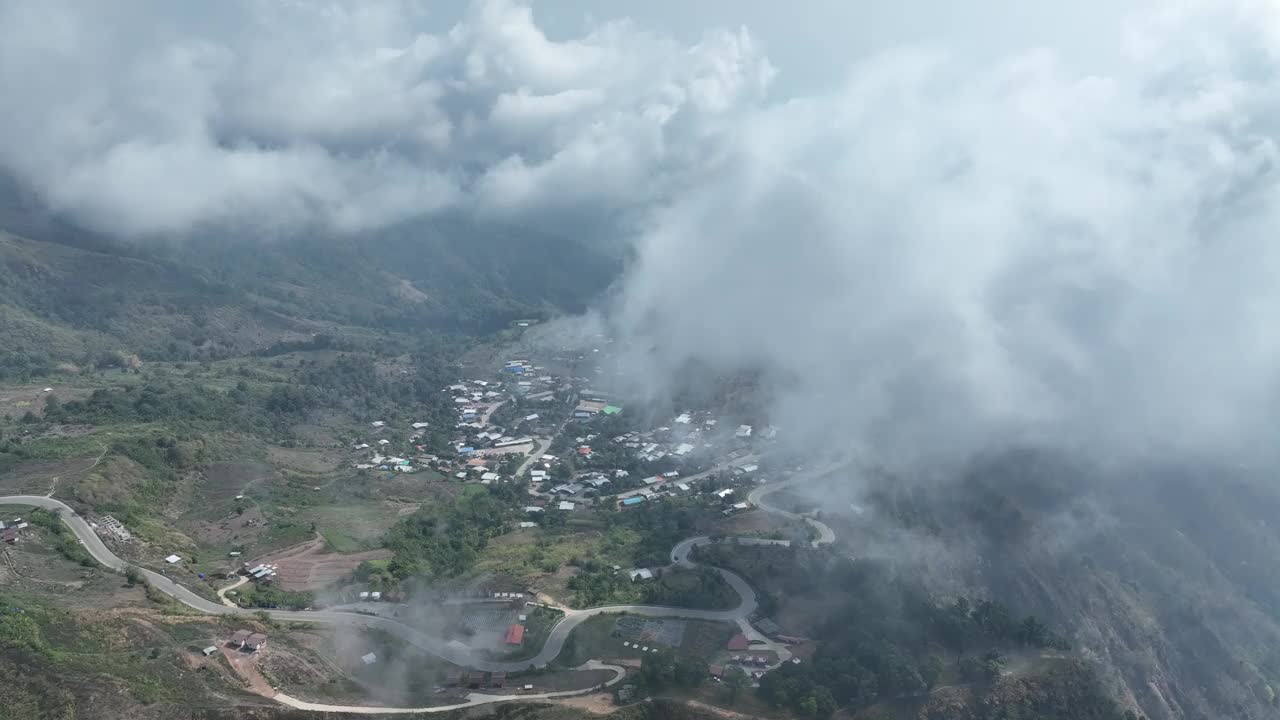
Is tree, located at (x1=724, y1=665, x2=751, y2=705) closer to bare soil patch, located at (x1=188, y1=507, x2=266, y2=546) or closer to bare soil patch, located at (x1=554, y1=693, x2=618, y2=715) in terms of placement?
bare soil patch, located at (x1=554, y1=693, x2=618, y2=715)

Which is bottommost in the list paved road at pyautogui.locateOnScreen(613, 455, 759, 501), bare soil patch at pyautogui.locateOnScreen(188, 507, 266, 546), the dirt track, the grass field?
the grass field

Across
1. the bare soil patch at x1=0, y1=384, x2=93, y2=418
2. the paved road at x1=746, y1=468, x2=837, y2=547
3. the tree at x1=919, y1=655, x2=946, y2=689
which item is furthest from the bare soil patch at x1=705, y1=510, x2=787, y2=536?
the bare soil patch at x1=0, y1=384, x2=93, y2=418

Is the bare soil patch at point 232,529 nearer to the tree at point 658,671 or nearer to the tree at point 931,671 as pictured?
the tree at point 658,671

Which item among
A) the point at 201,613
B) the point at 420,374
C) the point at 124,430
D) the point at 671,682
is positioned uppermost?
the point at 420,374

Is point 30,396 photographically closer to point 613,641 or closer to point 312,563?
point 312,563

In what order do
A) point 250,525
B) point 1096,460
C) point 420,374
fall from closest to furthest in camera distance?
1. point 250,525
2. point 1096,460
3. point 420,374

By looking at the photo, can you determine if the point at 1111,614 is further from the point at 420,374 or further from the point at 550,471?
the point at 420,374

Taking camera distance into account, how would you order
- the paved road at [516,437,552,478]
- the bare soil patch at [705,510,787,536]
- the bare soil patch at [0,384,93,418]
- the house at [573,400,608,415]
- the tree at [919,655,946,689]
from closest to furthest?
the tree at [919,655,946,689], the bare soil patch at [705,510,787,536], the bare soil patch at [0,384,93,418], the paved road at [516,437,552,478], the house at [573,400,608,415]

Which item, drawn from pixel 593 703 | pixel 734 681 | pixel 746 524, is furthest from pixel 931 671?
pixel 746 524

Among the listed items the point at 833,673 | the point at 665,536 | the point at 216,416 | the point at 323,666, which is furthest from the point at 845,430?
the point at 216,416
